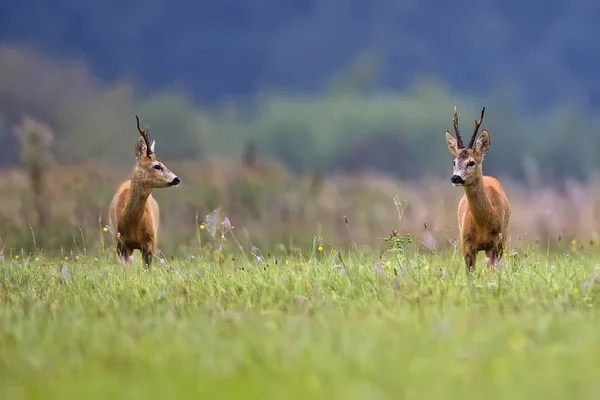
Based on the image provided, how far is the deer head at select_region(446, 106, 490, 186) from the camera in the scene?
383 inches

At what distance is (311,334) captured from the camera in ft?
19.5

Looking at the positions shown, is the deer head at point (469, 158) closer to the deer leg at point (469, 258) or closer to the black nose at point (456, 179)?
the black nose at point (456, 179)

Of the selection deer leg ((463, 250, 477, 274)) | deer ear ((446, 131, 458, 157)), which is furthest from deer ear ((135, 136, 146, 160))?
deer leg ((463, 250, 477, 274))

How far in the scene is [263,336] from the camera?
593cm

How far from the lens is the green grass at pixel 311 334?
4875 millimetres

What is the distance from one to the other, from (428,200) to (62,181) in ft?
21.4

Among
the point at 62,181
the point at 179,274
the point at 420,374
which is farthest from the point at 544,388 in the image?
the point at 62,181

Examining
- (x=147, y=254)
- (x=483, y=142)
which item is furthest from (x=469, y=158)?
(x=147, y=254)

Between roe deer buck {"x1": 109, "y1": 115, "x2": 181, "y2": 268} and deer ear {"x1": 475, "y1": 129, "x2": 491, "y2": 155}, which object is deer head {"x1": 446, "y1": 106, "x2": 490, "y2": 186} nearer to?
deer ear {"x1": 475, "y1": 129, "x2": 491, "y2": 155}

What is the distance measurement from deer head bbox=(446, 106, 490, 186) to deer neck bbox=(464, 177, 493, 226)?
→ 0.07 metres

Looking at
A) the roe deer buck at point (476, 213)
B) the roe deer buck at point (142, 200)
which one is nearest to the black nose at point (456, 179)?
the roe deer buck at point (476, 213)

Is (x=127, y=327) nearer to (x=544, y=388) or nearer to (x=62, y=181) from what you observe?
(x=544, y=388)

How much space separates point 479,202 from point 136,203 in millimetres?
3802

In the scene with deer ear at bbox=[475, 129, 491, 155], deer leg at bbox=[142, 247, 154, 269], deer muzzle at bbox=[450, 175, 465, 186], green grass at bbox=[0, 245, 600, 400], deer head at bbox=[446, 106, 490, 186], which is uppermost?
deer ear at bbox=[475, 129, 491, 155]
